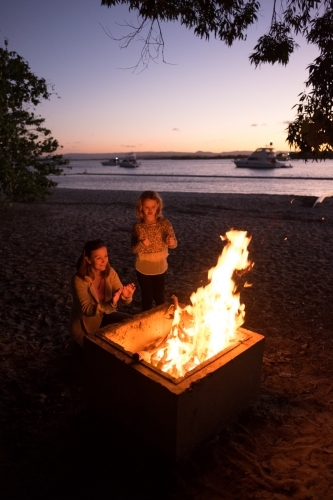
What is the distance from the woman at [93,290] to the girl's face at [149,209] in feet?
3.49

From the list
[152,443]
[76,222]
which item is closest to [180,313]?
[152,443]

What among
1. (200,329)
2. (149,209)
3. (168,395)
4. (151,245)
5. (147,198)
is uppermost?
(147,198)

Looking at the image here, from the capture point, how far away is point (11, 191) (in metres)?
15.3

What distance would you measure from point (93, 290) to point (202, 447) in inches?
73.0

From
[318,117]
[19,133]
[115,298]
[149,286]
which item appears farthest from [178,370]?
[19,133]

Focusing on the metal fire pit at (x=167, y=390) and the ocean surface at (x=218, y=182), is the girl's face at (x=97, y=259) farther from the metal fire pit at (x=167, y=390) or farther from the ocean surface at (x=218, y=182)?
the ocean surface at (x=218, y=182)

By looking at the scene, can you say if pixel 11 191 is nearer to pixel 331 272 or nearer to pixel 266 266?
pixel 266 266

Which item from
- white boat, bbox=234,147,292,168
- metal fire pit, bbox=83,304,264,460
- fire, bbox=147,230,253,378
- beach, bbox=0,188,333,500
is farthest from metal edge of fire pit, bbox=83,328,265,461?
white boat, bbox=234,147,292,168

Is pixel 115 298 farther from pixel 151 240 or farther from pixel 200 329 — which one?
pixel 151 240

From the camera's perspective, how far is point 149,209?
15.7 feet

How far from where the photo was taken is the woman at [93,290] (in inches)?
151

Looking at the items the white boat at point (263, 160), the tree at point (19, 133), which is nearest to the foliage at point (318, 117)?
the tree at point (19, 133)

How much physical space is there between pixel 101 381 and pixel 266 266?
6344 millimetres

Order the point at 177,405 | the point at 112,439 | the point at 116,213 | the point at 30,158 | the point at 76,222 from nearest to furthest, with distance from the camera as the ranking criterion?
the point at 177,405 → the point at 112,439 → the point at 76,222 → the point at 30,158 → the point at 116,213
